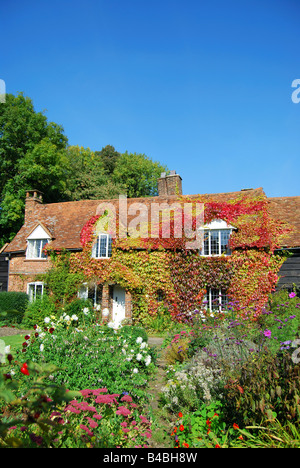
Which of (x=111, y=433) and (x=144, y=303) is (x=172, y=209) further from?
(x=111, y=433)

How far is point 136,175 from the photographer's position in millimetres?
40844

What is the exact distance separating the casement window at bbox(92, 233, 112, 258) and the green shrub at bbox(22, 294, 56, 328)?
371 centimetres

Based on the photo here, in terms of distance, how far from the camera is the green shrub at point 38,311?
58.5 feet

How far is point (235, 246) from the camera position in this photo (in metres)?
16.2

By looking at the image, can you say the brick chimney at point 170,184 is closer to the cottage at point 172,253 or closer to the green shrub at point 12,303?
the cottage at point 172,253

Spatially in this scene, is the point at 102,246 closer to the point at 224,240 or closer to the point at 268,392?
Answer: the point at 224,240

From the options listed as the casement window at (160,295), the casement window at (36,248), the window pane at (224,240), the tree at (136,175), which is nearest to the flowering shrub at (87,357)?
the casement window at (160,295)

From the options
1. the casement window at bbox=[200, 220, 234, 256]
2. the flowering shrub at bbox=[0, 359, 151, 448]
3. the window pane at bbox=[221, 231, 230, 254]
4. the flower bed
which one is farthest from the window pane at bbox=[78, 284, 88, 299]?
the flowering shrub at bbox=[0, 359, 151, 448]

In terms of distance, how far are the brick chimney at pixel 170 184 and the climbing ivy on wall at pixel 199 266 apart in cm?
367

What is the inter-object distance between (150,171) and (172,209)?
23820 mm

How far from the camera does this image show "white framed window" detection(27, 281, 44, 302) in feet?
65.2

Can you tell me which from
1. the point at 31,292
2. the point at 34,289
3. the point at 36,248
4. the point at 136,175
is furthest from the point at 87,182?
the point at 31,292

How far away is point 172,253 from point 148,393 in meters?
11.1

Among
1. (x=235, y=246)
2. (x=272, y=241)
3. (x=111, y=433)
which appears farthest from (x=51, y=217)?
(x=111, y=433)
